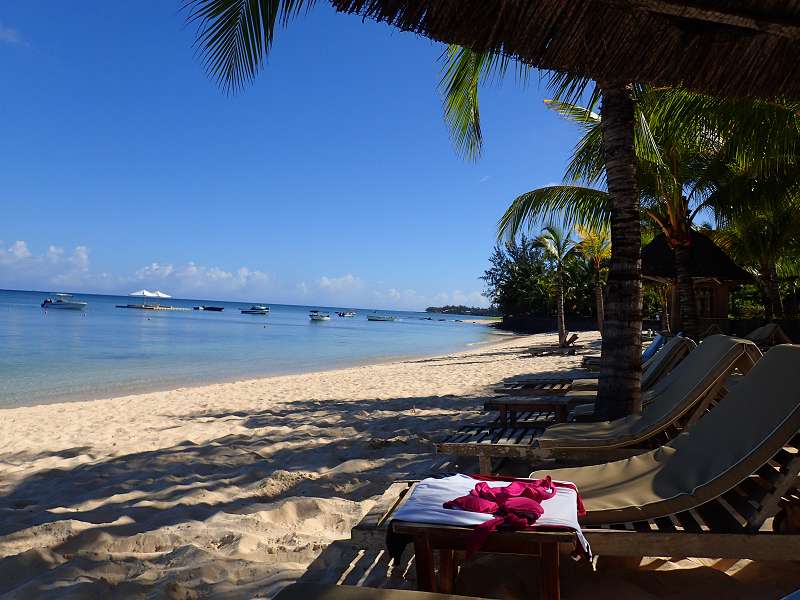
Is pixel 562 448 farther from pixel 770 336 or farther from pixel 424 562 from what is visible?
pixel 770 336

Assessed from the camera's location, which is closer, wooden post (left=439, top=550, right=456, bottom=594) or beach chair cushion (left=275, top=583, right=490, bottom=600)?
beach chair cushion (left=275, top=583, right=490, bottom=600)

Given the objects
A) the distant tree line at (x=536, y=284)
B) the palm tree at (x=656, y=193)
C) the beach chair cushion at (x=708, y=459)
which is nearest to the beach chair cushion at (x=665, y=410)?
the beach chair cushion at (x=708, y=459)

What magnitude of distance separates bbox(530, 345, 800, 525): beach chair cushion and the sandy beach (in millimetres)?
381

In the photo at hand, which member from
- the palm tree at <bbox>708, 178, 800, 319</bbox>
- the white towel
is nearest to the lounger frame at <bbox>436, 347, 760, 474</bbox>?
the white towel

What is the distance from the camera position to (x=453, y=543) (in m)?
1.93

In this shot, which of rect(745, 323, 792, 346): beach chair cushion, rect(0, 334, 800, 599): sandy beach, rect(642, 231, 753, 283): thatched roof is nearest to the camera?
rect(0, 334, 800, 599): sandy beach

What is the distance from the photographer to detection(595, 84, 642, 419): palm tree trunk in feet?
15.0

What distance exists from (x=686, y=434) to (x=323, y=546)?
78.4 inches

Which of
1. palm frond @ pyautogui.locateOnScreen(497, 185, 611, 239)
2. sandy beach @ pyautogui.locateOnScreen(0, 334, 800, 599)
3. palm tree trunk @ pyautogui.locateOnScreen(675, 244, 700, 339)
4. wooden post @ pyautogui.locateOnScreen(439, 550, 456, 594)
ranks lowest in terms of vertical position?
sandy beach @ pyautogui.locateOnScreen(0, 334, 800, 599)

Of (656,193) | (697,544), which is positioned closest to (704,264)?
(656,193)

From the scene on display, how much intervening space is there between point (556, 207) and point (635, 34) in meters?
7.71

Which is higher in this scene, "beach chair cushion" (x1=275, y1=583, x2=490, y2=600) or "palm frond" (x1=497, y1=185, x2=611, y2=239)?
"palm frond" (x1=497, y1=185, x2=611, y2=239)

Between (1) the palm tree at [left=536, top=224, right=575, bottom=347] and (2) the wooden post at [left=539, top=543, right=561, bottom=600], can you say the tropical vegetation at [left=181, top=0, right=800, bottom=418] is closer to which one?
(2) the wooden post at [left=539, top=543, right=561, bottom=600]

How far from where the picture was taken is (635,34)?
2.64 m
